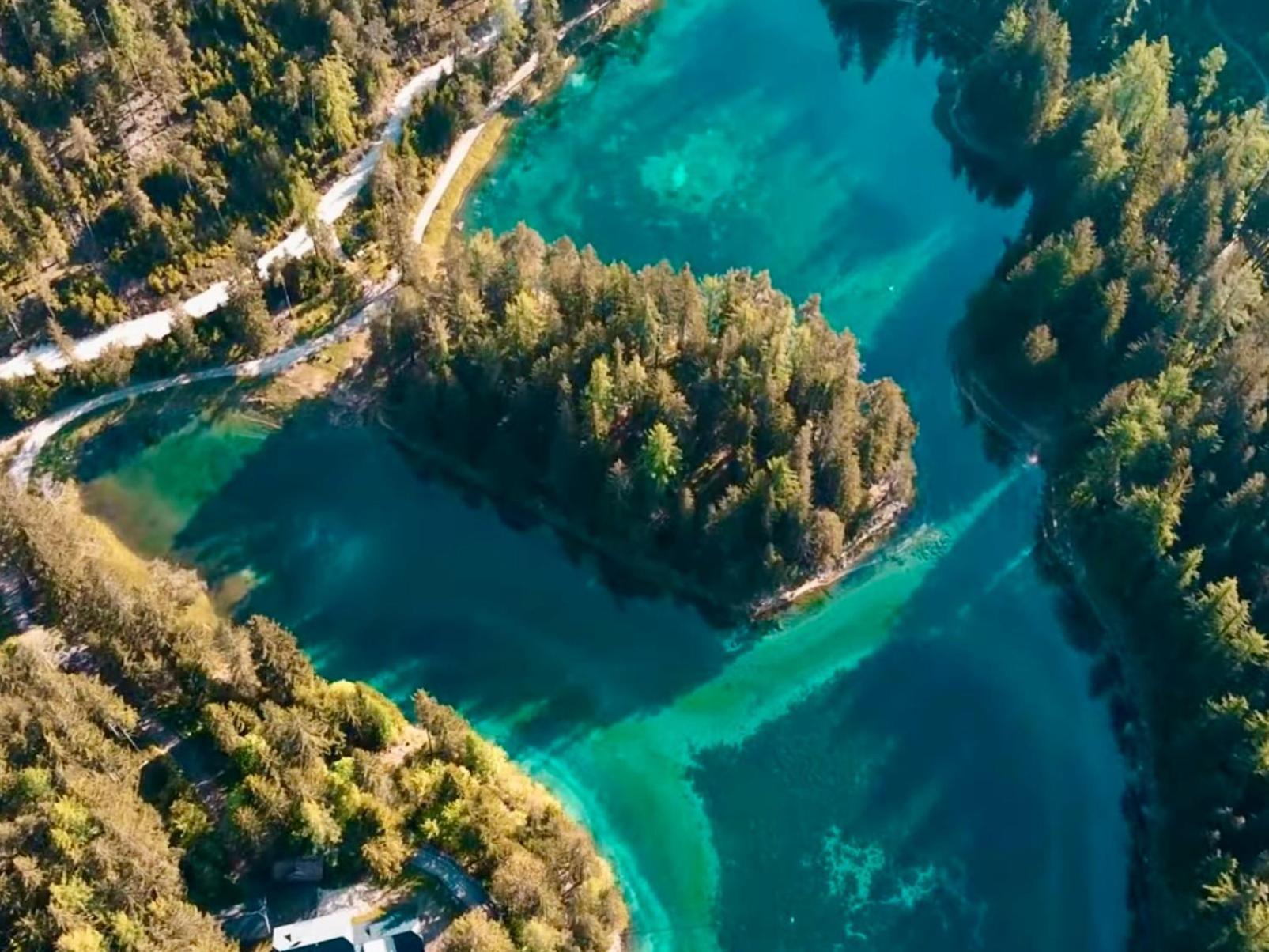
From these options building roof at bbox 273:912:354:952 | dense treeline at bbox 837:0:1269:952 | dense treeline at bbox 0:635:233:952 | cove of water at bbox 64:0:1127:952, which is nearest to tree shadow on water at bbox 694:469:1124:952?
cove of water at bbox 64:0:1127:952

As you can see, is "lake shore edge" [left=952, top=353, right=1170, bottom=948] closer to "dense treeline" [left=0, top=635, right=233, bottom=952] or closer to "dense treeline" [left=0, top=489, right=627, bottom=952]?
"dense treeline" [left=0, top=489, right=627, bottom=952]

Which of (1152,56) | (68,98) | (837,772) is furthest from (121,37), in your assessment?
(1152,56)

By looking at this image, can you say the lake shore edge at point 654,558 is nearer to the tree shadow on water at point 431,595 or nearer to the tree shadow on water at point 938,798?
the tree shadow on water at point 431,595

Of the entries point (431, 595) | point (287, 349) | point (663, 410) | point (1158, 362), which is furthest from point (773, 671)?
point (287, 349)

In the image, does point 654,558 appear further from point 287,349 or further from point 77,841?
point 77,841

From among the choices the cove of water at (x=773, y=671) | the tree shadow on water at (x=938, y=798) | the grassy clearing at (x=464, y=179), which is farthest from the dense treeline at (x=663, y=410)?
the grassy clearing at (x=464, y=179)

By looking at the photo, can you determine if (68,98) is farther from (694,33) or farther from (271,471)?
(694,33)
